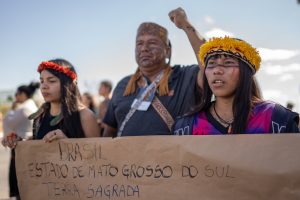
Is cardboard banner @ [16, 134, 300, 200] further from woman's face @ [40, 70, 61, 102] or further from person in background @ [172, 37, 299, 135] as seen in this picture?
woman's face @ [40, 70, 61, 102]

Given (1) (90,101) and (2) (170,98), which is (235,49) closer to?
(2) (170,98)

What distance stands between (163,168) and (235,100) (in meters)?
0.58

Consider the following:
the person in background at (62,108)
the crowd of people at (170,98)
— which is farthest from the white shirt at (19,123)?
the person in background at (62,108)

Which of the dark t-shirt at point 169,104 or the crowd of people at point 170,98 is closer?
the crowd of people at point 170,98

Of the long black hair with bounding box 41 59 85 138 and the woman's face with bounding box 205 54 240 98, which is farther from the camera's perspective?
the long black hair with bounding box 41 59 85 138

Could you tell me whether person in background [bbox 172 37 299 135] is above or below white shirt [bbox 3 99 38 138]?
above

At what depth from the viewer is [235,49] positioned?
230 cm

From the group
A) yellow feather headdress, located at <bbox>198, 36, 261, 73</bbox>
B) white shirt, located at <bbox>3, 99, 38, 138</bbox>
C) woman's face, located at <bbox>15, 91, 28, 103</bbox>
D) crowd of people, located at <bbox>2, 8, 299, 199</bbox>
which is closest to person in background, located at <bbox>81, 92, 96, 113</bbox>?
woman's face, located at <bbox>15, 91, 28, 103</bbox>

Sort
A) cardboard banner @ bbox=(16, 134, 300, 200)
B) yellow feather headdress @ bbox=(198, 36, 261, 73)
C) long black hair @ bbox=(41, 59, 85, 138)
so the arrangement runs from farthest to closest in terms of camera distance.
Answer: long black hair @ bbox=(41, 59, 85, 138) → yellow feather headdress @ bbox=(198, 36, 261, 73) → cardboard banner @ bbox=(16, 134, 300, 200)

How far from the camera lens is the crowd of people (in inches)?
89.4

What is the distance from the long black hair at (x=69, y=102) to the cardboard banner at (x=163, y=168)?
24cm

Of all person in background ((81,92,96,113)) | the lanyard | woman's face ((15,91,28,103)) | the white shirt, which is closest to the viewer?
the lanyard

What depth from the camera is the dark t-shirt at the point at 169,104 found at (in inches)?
120

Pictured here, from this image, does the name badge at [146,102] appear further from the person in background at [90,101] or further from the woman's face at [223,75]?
the person in background at [90,101]
